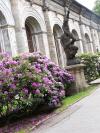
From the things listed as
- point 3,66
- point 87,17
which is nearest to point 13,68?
point 3,66

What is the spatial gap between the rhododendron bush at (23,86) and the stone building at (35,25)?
6258mm

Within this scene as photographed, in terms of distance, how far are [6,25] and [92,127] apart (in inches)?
417

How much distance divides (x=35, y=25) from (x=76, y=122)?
14302 millimetres

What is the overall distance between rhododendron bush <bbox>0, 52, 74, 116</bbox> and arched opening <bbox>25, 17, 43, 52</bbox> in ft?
35.3

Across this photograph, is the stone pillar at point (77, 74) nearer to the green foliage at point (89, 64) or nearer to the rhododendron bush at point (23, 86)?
the rhododendron bush at point (23, 86)

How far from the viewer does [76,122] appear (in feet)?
27.8

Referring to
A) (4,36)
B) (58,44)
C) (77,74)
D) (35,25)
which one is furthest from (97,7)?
(77,74)

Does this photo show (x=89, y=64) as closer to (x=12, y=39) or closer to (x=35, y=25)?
(x=35, y=25)

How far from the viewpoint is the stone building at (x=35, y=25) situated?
57.4 feet

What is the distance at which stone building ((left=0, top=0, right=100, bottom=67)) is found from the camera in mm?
17484

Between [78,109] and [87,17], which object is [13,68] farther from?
[87,17]

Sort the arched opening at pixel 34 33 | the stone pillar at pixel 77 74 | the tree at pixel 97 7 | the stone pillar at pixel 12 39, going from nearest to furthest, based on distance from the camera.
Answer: the stone pillar at pixel 77 74 → the stone pillar at pixel 12 39 → the arched opening at pixel 34 33 → the tree at pixel 97 7

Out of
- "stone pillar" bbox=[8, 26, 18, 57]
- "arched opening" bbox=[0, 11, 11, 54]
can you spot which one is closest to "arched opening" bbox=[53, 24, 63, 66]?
"stone pillar" bbox=[8, 26, 18, 57]

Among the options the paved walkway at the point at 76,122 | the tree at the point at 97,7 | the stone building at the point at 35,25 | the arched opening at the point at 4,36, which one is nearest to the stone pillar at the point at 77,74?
the stone building at the point at 35,25
